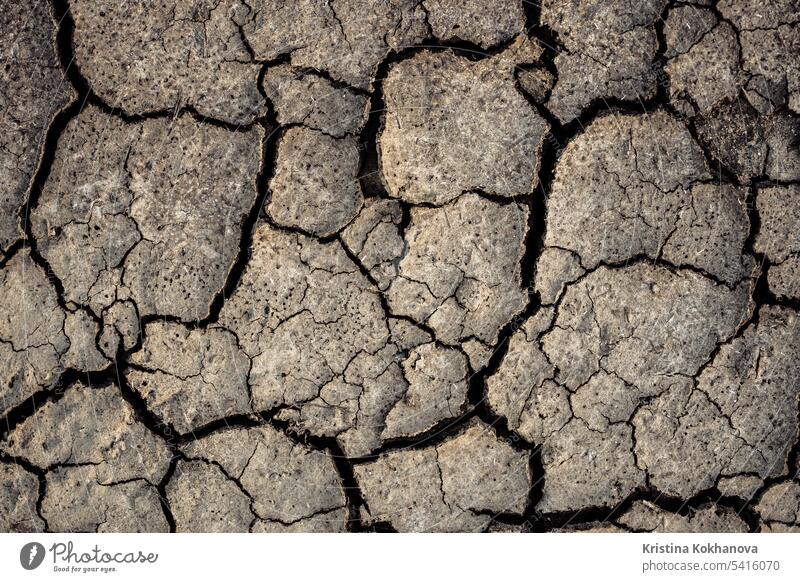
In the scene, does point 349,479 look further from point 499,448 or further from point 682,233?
point 682,233

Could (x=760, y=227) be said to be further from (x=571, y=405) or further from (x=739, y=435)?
(x=571, y=405)

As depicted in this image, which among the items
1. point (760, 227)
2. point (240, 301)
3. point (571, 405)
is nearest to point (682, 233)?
point (760, 227)

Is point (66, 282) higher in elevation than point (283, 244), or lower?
lower

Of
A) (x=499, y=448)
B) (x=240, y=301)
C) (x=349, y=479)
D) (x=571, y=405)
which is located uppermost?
(x=240, y=301)

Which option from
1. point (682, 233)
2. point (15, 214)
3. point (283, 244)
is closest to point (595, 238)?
point (682, 233)

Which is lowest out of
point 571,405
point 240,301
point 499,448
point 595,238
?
point 499,448

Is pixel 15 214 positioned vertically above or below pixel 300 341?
above
